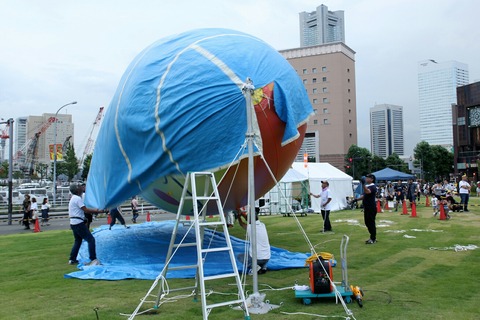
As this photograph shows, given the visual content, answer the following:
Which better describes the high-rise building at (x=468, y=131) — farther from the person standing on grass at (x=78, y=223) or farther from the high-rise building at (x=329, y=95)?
the person standing on grass at (x=78, y=223)

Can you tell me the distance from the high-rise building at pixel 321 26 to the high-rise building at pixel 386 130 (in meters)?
40.3

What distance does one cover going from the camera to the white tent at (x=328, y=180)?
1018 inches

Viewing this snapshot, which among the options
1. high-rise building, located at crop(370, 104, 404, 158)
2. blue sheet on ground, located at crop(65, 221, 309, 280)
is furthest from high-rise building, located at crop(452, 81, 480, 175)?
high-rise building, located at crop(370, 104, 404, 158)

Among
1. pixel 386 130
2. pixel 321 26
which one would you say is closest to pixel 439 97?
pixel 386 130

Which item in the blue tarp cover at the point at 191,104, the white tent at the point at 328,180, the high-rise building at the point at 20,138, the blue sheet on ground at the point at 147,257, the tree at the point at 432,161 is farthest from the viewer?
the high-rise building at the point at 20,138

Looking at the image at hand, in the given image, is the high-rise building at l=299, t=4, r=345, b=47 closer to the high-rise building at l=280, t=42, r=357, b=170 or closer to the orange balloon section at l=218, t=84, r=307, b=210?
the high-rise building at l=280, t=42, r=357, b=170

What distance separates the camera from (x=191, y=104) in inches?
304

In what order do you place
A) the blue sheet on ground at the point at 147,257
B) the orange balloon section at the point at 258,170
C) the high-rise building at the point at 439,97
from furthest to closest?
the high-rise building at the point at 439,97 < the blue sheet on ground at the point at 147,257 < the orange balloon section at the point at 258,170

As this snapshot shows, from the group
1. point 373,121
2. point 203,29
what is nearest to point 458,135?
point 203,29

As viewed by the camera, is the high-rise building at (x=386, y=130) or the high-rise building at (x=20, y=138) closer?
the high-rise building at (x=20, y=138)

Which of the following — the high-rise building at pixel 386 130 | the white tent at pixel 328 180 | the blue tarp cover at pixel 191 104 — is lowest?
the white tent at pixel 328 180

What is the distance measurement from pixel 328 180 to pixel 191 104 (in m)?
19.8

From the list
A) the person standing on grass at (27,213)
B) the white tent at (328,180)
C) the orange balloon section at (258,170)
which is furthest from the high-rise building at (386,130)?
the orange balloon section at (258,170)

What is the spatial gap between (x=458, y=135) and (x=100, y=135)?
3014 inches
